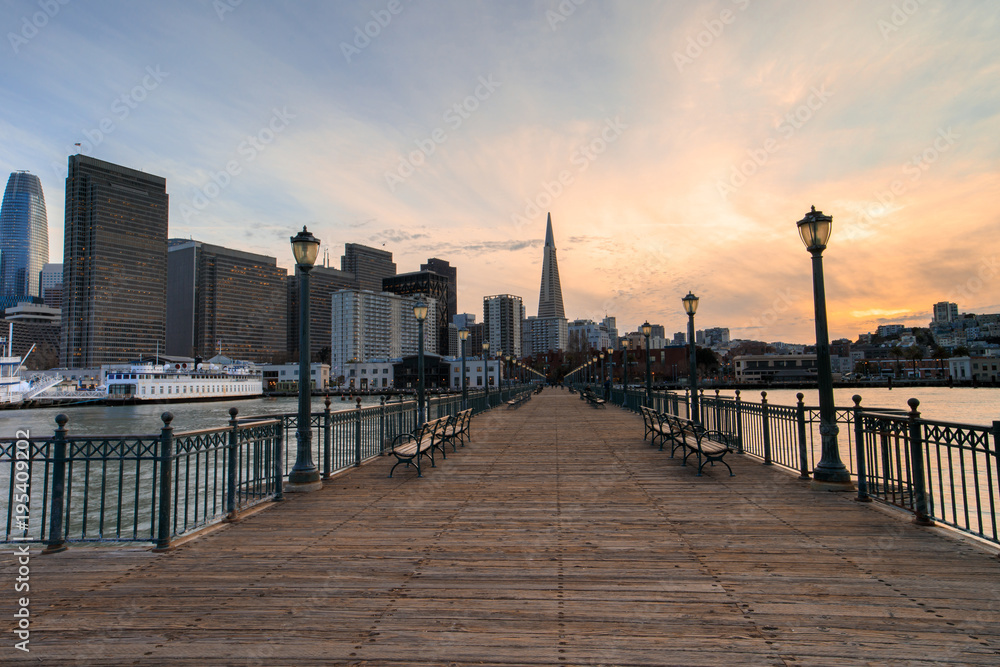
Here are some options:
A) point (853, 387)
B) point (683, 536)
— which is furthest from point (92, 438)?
point (853, 387)

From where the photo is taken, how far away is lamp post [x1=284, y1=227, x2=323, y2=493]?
8031mm

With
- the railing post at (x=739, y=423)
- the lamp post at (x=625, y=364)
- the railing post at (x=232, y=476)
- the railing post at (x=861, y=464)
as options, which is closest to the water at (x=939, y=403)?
the lamp post at (x=625, y=364)

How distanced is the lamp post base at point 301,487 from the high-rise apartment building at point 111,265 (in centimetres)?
19163

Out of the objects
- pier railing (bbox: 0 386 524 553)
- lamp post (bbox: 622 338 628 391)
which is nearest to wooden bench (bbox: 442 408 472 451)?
pier railing (bbox: 0 386 524 553)

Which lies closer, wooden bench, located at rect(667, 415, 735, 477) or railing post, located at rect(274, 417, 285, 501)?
railing post, located at rect(274, 417, 285, 501)

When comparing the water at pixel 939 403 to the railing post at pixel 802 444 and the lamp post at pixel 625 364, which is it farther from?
the railing post at pixel 802 444

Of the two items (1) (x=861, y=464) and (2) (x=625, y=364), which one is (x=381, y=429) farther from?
(2) (x=625, y=364)

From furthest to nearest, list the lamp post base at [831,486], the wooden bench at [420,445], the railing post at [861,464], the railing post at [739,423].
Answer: the railing post at [739,423], the wooden bench at [420,445], the lamp post base at [831,486], the railing post at [861,464]

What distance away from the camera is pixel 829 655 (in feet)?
10.0

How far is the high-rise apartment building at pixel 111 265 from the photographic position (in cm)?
16112

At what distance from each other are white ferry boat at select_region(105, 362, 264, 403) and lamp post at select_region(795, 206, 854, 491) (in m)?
114

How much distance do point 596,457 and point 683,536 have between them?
5.85 meters

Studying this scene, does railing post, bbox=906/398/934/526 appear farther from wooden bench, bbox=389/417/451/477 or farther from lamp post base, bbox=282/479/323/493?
lamp post base, bbox=282/479/323/493

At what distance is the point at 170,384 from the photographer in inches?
3947
